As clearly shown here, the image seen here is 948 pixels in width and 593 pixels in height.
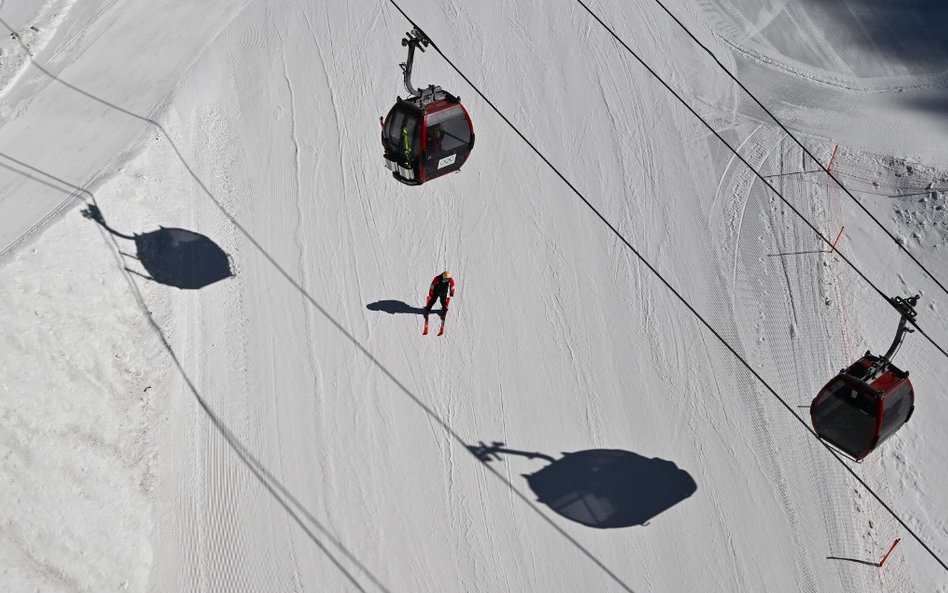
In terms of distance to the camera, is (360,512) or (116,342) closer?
(360,512)

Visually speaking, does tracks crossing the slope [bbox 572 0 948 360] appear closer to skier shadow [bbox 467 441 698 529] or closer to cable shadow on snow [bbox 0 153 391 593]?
skier shadow [bbox 467 441 698 529]

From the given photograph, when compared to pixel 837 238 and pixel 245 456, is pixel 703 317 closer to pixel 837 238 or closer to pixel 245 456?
pixel 837 238

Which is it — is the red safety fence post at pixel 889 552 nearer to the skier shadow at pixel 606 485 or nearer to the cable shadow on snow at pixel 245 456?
the skier shadow at pixel 606 485

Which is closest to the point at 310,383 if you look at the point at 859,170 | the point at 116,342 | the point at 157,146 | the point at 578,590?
the point at 116,342

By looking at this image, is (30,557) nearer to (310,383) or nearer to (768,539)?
(310,383)

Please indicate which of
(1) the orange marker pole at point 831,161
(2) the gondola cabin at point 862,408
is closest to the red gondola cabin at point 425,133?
(2) the gondola cabin at point 862,408

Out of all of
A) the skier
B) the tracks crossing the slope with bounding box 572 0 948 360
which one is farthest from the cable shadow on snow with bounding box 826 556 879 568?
the skier
